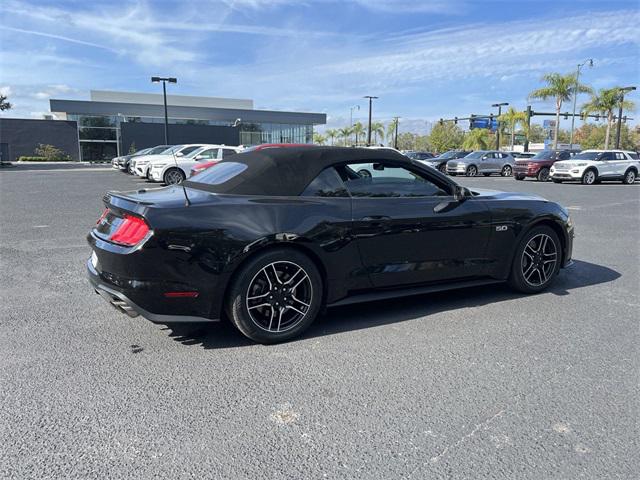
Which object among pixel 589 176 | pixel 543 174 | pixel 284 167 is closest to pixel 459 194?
pixel 284 167

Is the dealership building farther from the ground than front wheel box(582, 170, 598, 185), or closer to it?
farther from the ground

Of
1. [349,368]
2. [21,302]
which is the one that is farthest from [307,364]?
[21,302]

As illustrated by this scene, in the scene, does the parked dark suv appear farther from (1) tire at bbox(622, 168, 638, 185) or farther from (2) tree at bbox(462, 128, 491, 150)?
(2) tree at bbox(462, 128, 491, 150)

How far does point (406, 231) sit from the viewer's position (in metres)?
4.18

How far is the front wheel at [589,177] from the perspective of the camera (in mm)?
22378

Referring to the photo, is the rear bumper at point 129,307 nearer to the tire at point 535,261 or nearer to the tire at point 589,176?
the tire at point 535,261

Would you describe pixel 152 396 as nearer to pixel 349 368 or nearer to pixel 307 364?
pixel 307 364

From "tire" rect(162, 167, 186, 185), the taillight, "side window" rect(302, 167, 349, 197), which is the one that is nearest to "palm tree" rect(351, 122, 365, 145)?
"tire" rect(162, 167, 186, 185)

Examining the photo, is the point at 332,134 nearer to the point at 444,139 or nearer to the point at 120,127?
the point at 444,139

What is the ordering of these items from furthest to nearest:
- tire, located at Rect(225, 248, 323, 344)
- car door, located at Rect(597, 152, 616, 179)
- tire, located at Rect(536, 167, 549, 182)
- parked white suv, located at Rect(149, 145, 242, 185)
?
tire, located at Rect(536, 167, 549, 182), car door, located at Rect(597, 152, 616, 179), parked white suv, located at Rect(149, 145, 242, 185), tire, located at Rect(225, 248, 323, 344)

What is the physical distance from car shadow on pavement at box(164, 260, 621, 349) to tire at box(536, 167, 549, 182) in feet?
70.8

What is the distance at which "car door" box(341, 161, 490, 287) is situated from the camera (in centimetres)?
407

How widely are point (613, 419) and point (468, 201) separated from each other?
2.34m

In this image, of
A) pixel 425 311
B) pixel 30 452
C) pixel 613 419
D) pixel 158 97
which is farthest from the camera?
pixel 158 97
